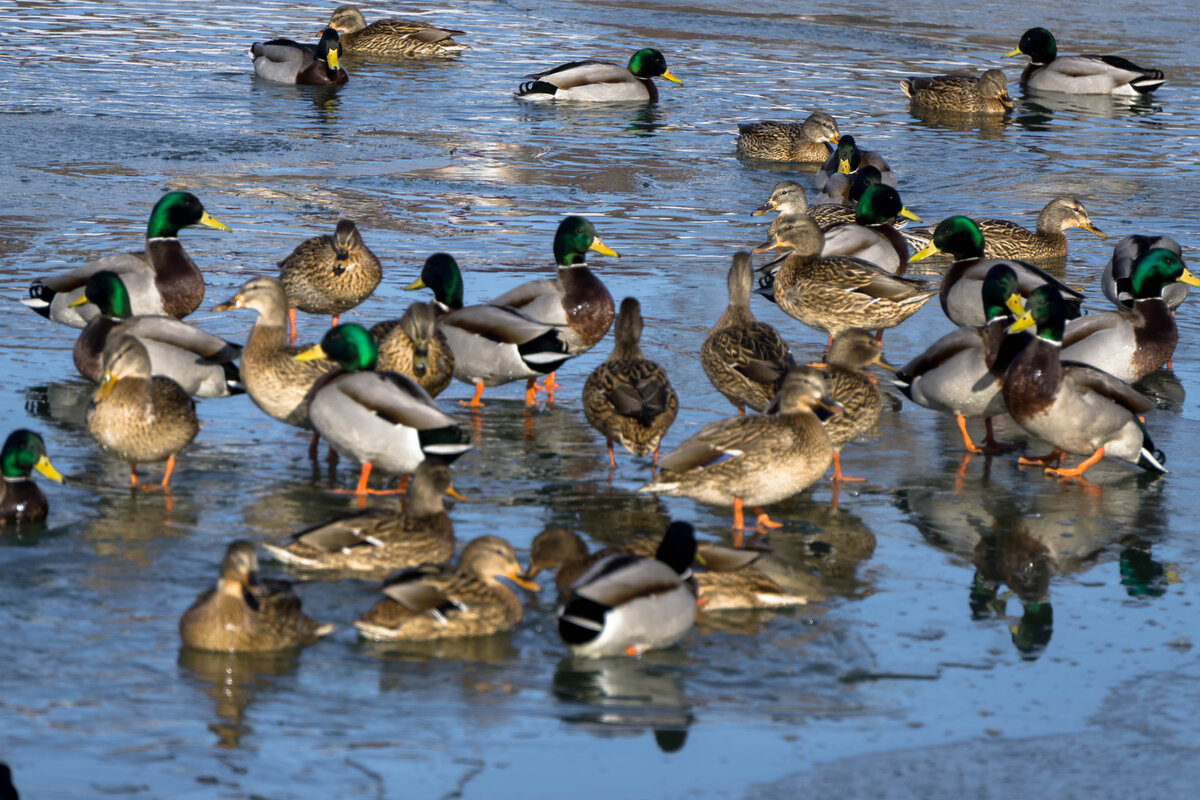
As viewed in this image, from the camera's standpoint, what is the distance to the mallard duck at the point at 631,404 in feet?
23.0

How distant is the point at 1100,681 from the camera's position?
525 cm

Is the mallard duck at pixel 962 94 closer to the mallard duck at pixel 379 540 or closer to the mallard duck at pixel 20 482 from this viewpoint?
the mallard duck at pixel 379 540

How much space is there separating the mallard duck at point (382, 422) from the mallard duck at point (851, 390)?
1702 millimetres

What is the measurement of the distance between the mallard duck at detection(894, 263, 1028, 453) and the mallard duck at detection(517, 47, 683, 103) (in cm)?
1053

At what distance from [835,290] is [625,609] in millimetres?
4607

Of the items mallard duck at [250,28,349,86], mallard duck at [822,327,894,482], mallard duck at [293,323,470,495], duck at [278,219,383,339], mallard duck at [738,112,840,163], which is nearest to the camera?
mallard duck at [293,323,470,495]

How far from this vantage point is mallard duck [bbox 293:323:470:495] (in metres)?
6.64

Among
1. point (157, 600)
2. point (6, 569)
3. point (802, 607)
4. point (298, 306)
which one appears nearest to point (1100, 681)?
point (802, 607)

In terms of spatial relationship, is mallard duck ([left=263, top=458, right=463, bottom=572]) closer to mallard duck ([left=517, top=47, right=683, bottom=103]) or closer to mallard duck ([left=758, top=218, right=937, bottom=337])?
mallard duck ([left=758, top=218, right=937, bottom=337])

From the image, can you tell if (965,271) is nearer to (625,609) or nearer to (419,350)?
(419,350)

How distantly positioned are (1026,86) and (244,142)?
1040 centimetres

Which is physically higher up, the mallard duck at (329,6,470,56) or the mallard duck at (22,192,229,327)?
the mallard duck at (329,6,470,56)

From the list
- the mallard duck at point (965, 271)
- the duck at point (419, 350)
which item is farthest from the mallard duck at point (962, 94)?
the duck at point (419, 350)

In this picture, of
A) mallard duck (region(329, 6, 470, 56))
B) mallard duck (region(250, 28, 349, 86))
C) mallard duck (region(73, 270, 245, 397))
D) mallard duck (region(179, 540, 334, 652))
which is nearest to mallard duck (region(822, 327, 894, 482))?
mallard duck (region(179, 540, 334, 652))
